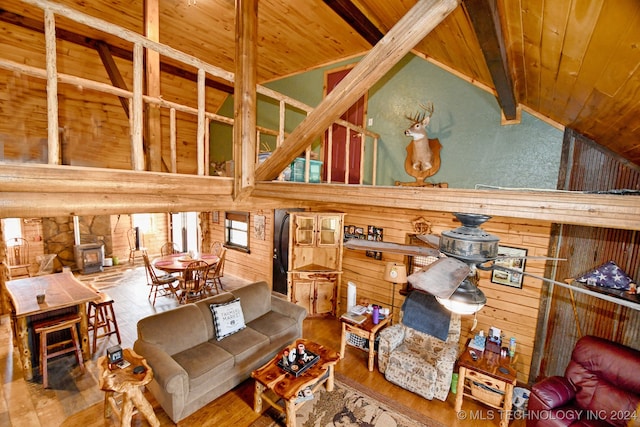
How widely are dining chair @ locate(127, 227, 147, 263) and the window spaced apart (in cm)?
292

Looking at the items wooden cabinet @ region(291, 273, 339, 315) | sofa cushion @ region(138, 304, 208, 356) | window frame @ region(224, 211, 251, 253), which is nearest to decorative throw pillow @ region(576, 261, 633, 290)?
wooden cabinet @ region(291, 273, 339, 315)

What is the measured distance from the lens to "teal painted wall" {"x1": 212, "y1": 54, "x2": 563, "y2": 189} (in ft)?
11.9

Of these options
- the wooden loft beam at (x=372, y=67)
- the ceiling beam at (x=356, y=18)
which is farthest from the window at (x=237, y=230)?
the wooden loft beam at (x=372, y=67)

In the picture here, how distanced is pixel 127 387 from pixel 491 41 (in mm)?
4053

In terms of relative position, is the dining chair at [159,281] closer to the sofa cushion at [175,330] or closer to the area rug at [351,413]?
the sofa cushion at [175,330]

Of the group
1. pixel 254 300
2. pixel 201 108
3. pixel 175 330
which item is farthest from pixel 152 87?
pixel 254 300

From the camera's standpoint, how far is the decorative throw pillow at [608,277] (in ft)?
10.2

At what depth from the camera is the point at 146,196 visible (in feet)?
7.88

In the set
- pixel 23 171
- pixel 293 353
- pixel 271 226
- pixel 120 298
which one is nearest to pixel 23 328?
pixel 120 298

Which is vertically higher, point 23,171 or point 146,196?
point 23,171

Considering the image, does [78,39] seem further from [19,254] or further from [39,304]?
[19,254]

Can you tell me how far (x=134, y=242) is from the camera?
8.61m

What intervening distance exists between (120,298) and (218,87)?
17.9 feet

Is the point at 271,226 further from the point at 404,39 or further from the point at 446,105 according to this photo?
the point at 404,39
